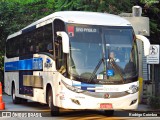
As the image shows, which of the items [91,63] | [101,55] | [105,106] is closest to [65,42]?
[91,63]

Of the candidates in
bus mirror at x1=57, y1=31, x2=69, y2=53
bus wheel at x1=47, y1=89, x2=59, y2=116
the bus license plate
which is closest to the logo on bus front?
bus wheel at x1=47, y1=89, x2=59, y2=116

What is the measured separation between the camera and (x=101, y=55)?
1380 centimetres

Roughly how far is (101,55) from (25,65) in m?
6.65

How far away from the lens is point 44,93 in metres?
16.0

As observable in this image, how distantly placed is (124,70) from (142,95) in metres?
7.68

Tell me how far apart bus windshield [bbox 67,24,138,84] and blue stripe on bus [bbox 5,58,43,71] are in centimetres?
343

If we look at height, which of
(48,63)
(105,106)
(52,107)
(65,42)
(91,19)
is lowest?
(52,107)

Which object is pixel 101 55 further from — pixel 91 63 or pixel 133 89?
pixel 133 89

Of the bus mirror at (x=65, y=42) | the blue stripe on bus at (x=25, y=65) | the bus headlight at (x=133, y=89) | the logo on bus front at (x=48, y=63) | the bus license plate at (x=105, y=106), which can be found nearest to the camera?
the bus mirror at (x=65, y=42)

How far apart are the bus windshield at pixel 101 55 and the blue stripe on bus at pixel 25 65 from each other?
135 inches

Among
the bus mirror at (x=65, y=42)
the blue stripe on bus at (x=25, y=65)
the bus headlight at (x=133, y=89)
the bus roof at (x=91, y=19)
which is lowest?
the bus headlight at (x=133, y=89)

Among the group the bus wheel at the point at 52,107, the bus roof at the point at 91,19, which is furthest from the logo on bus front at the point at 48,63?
the bus roof at the point at 91,19

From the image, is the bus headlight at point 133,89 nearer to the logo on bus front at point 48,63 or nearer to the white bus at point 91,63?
the white bus at point 91,63

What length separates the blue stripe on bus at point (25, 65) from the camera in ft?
56.7
